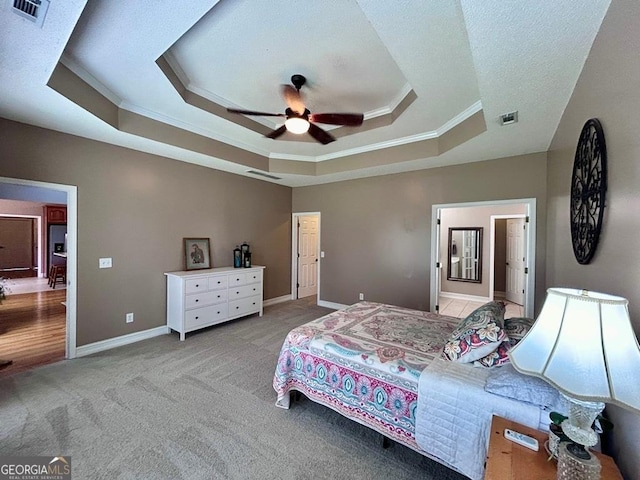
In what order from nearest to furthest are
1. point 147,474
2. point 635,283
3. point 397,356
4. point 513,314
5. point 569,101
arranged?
point 635,283, point 147,474, point 397,356, point 569,101, point 513,314

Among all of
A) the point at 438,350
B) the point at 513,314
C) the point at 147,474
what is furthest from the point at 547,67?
the point at 513,314

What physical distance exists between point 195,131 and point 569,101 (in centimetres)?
416

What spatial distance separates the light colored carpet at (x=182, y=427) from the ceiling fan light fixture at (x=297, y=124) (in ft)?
8.77

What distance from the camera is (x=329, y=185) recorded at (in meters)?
5.82

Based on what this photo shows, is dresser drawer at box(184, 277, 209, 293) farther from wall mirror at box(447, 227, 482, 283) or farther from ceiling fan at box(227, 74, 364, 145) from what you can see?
wall mirror at box(447, 227, 482, 283)

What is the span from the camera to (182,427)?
2154 millimetres

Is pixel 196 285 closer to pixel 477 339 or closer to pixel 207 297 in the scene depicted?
pixel 207 297

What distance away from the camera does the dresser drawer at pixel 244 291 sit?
180 inches

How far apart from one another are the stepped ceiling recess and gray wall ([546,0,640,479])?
0.60 feet

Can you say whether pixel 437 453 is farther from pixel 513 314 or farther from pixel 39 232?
pixel 39 232

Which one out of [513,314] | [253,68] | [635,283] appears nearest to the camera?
[635,283]

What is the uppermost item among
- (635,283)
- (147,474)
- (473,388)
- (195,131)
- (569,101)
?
(195,131)

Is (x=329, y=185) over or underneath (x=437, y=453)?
over

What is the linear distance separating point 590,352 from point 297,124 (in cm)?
279
